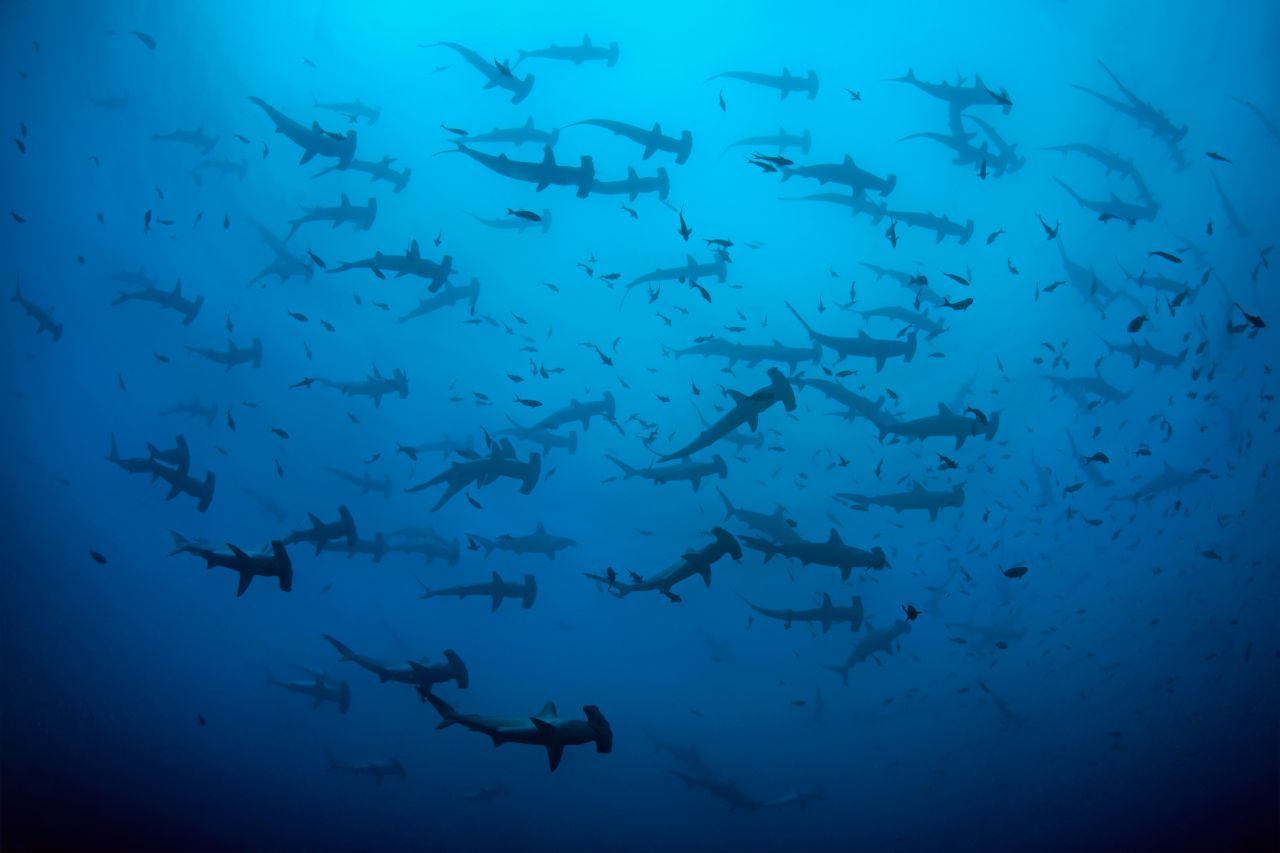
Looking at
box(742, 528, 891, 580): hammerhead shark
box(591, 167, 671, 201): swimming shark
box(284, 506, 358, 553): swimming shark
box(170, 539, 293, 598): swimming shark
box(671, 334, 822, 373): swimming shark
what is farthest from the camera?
box(671, 334, 822, 373): swimming shark

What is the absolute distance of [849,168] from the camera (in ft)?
39.6

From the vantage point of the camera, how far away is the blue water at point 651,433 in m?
20.5

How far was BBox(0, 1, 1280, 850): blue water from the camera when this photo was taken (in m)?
20.5

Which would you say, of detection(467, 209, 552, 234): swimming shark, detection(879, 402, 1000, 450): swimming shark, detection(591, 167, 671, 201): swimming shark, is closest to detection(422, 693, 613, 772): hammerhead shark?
detection(879, 402, 1000, 450): swimming shark

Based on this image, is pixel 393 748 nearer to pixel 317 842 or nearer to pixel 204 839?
pixel 317 842

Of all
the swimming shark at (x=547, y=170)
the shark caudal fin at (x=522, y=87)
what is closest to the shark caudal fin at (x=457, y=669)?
the swimming shark at (x=547, y=170)

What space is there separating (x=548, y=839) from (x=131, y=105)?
83.1ft

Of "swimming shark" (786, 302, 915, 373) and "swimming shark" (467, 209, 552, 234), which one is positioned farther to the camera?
"swimming shark" (467, 209, 552, 234)

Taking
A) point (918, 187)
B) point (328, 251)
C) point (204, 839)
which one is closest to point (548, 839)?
point (204, 839)

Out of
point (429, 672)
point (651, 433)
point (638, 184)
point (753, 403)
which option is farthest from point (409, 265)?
point (651, 433)

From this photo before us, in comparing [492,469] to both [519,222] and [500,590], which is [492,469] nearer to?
[500,590]

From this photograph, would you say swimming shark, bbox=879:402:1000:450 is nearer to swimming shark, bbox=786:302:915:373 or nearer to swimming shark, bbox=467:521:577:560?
swimming shark, bbox=786:302:915:373

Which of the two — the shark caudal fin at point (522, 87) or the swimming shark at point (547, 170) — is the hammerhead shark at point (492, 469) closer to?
the swimming shark at point (547, 170)

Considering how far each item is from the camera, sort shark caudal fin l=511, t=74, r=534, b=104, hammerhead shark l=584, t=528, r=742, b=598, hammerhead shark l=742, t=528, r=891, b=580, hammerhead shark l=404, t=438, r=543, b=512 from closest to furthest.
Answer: hammerhead shark l=584, t=528, r=742, b=598 < hammerhead shark l=742, t=528, r=891, b=580 < hammerhead shark l=404, t=438, r=543, b=512 < shark caudal fin l=511, t=74, r=534, b=104
